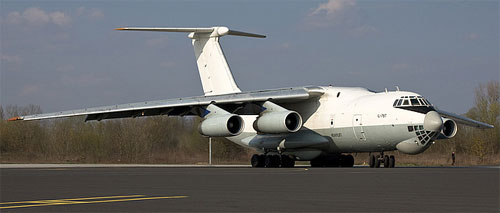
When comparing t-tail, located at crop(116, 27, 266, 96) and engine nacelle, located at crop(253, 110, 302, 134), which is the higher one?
t-tail, located at crop(116, 27, 266, 96)

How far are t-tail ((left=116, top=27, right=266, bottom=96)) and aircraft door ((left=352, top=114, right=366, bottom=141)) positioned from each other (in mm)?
6954

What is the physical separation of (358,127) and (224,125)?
4608 millimetres

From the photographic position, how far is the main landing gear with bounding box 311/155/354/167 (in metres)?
26.7

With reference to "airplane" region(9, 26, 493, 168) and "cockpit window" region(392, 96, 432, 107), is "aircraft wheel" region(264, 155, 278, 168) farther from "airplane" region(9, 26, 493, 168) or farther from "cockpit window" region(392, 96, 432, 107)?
"cockpit window" region(392, 96, 432, 107)

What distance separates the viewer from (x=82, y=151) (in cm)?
4072

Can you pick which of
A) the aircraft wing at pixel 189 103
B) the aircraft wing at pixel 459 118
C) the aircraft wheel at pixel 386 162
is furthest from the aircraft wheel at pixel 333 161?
the aircraft wing at pixel 459 118

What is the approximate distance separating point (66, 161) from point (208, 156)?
7.92 m

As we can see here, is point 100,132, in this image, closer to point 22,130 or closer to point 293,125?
point 22,130

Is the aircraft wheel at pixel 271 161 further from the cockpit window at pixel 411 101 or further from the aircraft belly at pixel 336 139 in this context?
the cockpit window at pixel 411 101

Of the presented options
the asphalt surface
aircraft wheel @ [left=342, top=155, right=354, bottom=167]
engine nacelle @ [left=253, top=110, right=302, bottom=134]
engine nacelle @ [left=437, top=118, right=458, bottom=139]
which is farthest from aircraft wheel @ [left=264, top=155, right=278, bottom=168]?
the asphalt surface

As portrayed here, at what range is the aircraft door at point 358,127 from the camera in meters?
24.3

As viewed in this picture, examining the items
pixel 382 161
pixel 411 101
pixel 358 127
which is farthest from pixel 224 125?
pixel 411 101

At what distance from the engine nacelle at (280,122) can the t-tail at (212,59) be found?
514cm

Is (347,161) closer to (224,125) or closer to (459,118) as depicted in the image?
(459,118)
